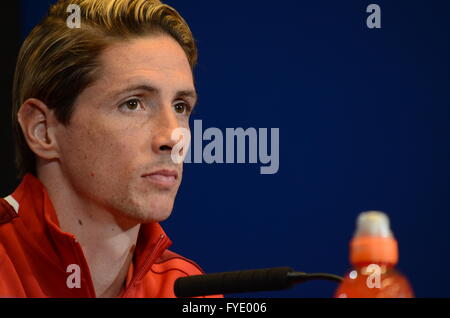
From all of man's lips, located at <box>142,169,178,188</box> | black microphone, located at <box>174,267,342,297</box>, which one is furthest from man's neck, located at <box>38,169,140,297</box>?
black microphone, located at <box>174,267,342,297</box>

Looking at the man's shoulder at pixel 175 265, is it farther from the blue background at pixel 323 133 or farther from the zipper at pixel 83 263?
the zipper at pixel 83 263

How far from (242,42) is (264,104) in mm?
159

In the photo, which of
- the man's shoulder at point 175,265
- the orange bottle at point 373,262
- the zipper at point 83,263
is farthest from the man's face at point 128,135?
the orange bottle at point 373,262

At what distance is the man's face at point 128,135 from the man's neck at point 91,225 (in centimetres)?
2

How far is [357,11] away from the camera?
5.57 feet

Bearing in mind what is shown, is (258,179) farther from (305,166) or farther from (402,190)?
(402,190)

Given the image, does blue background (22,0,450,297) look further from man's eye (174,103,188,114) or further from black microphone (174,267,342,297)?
black microphone (174,267,342,297)

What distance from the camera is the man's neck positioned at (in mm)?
1493

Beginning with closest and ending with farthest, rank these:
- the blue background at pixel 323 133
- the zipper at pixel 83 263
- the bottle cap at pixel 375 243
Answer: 1. the bottle cap at pixel 375 243
2. the zipper at pixel 83 263
3. the blue background at pixel 323 133

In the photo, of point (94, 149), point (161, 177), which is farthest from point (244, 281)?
point (94, 149)

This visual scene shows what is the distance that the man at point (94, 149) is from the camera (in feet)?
4.69

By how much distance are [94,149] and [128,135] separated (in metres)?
0.08

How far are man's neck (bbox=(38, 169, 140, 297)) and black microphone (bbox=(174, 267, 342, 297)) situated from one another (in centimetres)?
38
